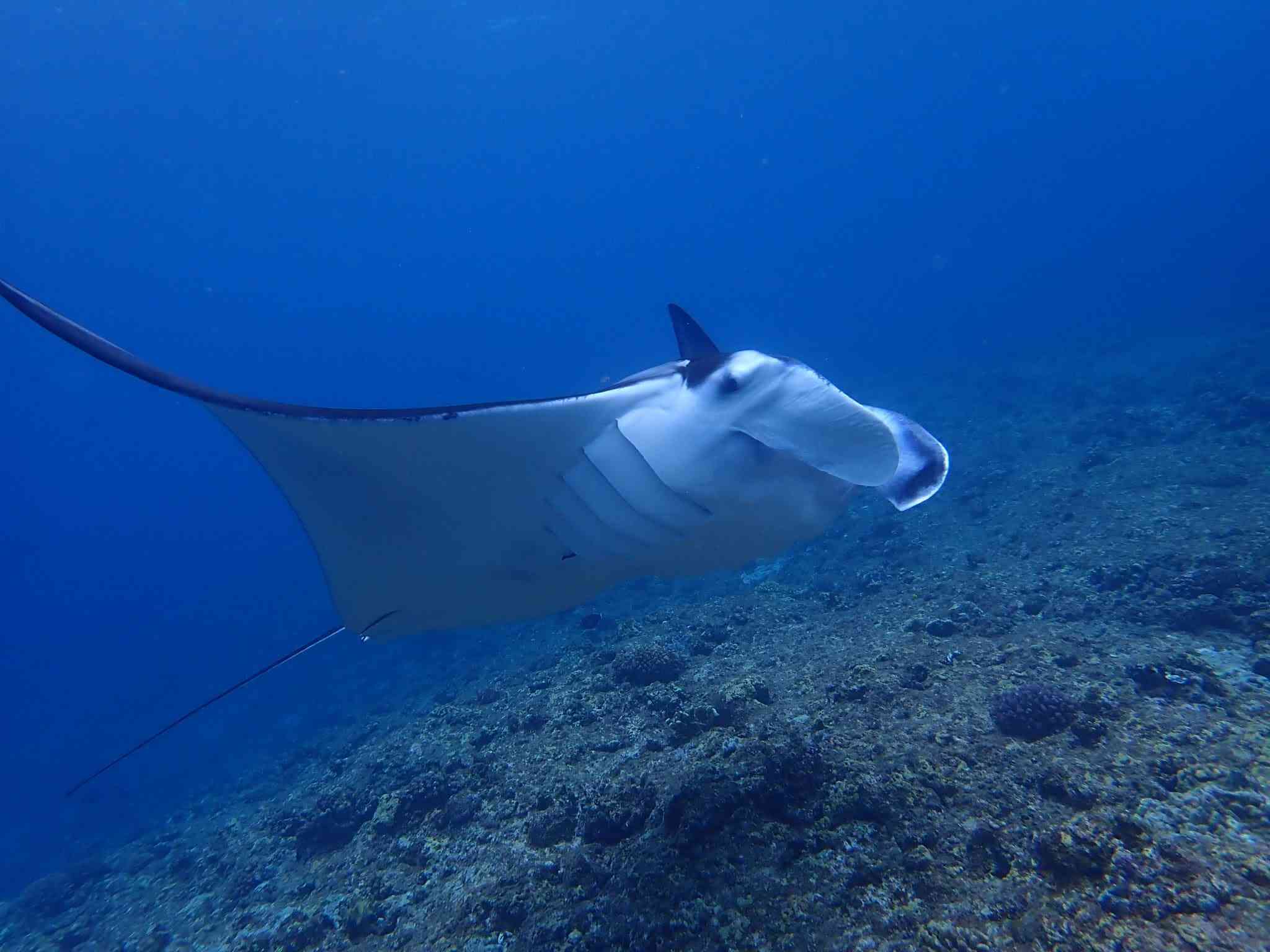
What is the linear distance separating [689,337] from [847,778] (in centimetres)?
271

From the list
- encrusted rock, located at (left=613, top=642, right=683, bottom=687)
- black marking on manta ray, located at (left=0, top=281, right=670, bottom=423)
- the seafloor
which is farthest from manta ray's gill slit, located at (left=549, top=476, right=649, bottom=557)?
encrusted rock, located at (left=613, top=642, right=683, bottom=687)

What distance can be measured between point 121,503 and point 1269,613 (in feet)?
263

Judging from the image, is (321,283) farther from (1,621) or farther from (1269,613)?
(1269,613)

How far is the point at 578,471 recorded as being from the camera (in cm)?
241

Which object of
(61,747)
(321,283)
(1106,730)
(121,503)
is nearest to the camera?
(1106,730)

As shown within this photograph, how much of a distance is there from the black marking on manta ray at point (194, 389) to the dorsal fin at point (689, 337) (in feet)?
1.69

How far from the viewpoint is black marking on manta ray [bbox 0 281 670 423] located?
1.71 m

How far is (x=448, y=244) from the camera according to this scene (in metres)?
78.4

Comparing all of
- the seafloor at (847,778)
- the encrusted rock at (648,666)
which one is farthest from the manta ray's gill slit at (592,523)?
the encrusted rock at (648,666)

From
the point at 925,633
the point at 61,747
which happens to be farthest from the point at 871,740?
the point at 61,747

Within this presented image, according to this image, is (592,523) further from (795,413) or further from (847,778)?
(847,778)

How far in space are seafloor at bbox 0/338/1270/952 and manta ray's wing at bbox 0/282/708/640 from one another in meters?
1.64

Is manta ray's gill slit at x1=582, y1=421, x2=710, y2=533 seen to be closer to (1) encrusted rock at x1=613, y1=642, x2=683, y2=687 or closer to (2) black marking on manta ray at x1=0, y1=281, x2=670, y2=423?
(2) black marking on manta ray at x1=0, y1=281, x2=670, y2=423

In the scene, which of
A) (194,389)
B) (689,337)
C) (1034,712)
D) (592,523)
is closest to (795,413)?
(689,337)
